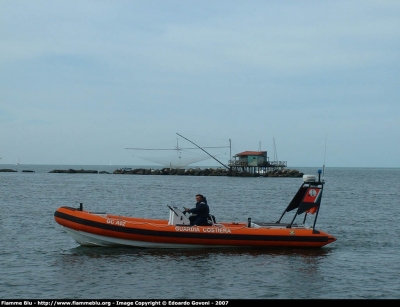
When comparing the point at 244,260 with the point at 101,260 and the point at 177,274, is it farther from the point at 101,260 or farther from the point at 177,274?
the point at 101,260

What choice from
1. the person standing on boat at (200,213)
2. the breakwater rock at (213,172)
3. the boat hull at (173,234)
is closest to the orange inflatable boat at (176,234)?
the boat hull at (173,234)

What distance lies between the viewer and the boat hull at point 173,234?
18.9 metres

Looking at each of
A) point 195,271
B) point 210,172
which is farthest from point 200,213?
point 210,172

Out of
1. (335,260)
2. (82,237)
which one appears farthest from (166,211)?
(335,260)

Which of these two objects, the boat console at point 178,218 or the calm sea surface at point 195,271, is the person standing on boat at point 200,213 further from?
the calm sea surface at point 195,271

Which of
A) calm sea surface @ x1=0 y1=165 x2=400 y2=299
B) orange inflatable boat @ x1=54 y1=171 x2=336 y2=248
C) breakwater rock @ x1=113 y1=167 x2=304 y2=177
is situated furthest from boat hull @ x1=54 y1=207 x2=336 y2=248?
breakwater rock @ x1=113 y1=167 x2=304 y2=177

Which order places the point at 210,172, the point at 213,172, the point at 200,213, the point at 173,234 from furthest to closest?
the point at 210,172 → the point at 213,172 → the point at 200,213 → the point at 173,234

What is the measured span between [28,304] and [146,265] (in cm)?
708

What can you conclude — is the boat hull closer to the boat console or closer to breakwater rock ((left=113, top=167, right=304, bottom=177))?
the boat console

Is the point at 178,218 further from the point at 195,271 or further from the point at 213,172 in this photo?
the point at 213,172

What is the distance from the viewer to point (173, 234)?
18.9 meters

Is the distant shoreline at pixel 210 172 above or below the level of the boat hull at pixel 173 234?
above

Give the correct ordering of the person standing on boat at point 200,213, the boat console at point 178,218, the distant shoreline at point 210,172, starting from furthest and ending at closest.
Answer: the distant shoreline at point 210,172 → the boat console at point 178,218 → the person standing on boat at point 200,213

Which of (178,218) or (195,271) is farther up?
(178,218)
